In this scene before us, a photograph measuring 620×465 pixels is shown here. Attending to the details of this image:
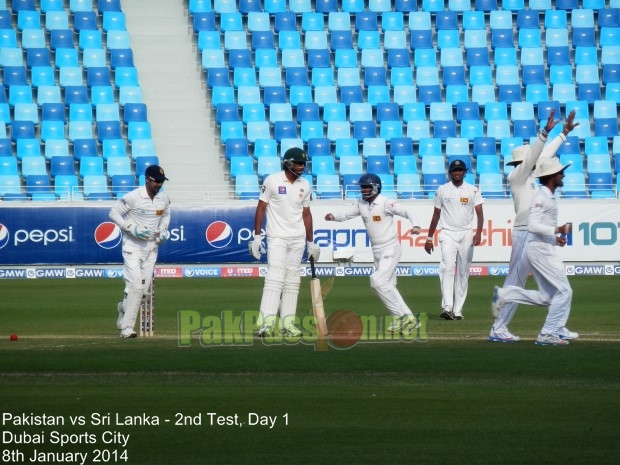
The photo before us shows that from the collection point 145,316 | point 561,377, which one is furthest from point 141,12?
point 561,377

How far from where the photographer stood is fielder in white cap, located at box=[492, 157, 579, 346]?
11953mm

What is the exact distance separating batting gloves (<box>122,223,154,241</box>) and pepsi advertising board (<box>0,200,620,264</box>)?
43.9 ft

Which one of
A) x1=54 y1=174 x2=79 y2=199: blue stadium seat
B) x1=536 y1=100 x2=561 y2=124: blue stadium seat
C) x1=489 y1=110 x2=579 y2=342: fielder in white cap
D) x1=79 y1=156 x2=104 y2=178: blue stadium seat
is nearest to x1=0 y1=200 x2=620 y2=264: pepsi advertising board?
x1=54 y1=174 x2=79 y2=199: blue stadium seat

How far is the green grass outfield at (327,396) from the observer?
22.9 feet

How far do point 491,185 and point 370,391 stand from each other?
20594 mm

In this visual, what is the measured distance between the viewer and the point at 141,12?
35.5 meters

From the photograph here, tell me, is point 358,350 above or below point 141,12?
below

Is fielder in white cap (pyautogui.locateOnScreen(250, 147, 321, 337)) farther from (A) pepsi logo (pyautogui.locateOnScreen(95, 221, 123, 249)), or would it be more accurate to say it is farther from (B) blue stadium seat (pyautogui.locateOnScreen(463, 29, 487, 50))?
(B) blue stadium seat (pyautogui.locateOnScreen(463, 29, 487, 50))

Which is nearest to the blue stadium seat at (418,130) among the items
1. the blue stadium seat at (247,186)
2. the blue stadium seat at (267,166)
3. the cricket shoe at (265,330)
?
the blue stadium seat at (267,166)

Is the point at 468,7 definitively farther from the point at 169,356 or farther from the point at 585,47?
the point at 169,356

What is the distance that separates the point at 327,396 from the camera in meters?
8.89

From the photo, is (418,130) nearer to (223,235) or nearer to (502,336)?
(223,235)

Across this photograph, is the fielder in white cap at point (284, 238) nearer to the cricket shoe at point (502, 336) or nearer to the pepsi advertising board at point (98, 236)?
the cricket shoe at point (502, 336)

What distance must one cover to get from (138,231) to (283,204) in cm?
182
